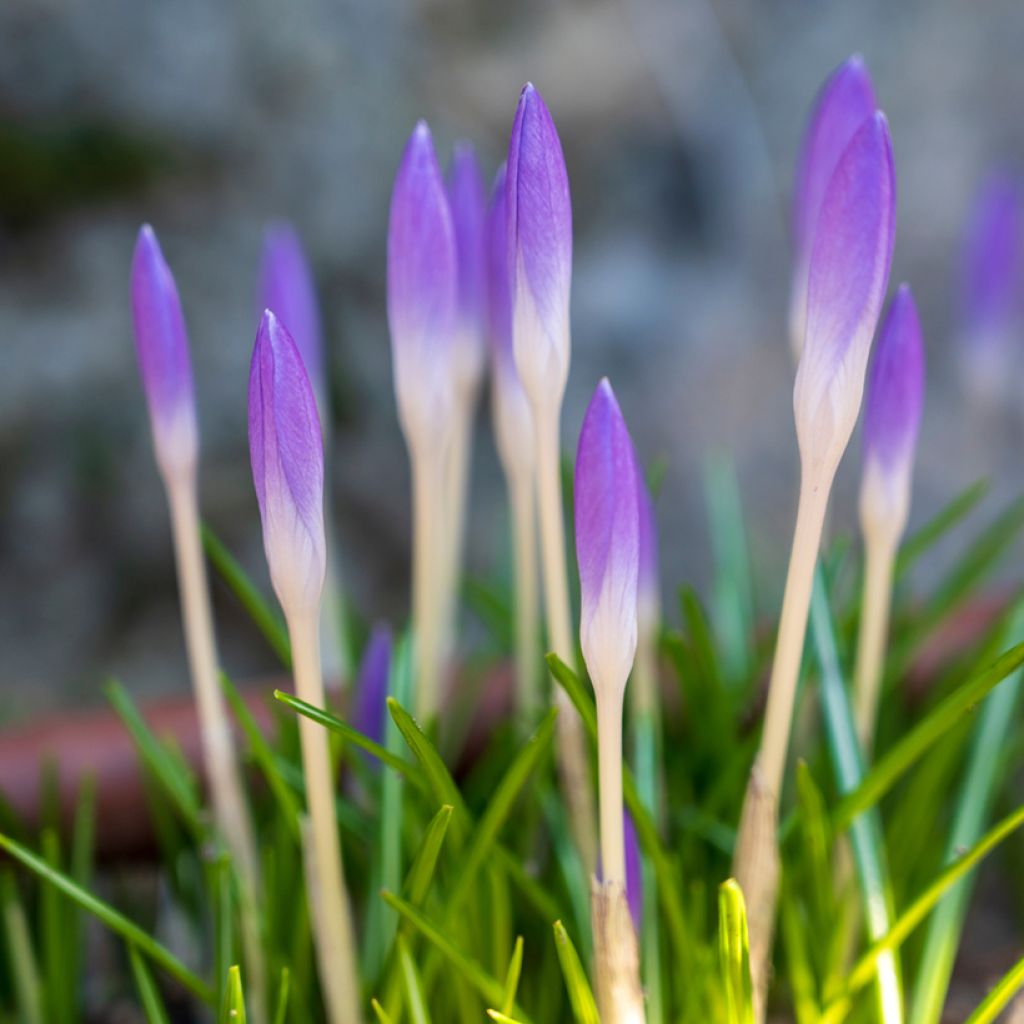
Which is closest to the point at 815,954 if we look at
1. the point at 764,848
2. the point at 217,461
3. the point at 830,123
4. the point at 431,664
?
the point at 764,848

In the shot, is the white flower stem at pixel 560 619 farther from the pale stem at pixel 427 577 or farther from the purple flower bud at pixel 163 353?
the purple flower bud at pixel 163 353

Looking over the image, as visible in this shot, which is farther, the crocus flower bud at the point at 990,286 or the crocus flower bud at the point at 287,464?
the crocus flower bud at the point at 990,286

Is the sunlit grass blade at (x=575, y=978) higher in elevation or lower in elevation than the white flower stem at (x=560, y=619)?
lower

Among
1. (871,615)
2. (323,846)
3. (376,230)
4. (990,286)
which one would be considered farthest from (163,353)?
(376,230)

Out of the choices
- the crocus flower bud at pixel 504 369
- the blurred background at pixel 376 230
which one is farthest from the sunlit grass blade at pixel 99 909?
the blurred background at pixel 376 230

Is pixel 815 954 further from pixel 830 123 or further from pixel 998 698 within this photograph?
pixel 830 123

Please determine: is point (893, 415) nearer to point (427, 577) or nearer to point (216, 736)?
point (427, 577)

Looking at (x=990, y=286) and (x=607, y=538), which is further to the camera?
(x=990, y=286)
